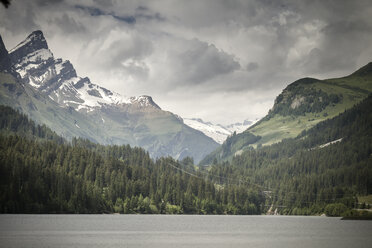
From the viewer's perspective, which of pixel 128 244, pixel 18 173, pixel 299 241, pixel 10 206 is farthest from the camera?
pixel 18 173

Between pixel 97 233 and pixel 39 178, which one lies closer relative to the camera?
pixel 97 233

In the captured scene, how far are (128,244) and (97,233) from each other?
24969 mm

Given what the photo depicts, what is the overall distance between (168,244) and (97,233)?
89.6ft

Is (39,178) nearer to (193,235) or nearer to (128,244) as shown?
(193,235)

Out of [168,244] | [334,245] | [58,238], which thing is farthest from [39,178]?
[334,245]

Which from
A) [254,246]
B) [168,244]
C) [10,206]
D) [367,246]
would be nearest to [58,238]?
[168,244]

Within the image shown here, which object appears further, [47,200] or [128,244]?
[47,200]

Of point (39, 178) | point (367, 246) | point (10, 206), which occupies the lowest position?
point (367, 246)

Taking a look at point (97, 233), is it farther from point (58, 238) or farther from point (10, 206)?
point (10, 206)

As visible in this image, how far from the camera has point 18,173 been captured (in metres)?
194

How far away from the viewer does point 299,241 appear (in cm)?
11025

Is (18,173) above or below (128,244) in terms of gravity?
above

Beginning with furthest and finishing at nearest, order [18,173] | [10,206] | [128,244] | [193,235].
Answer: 1. [18,173]
2. [10,206]
3. [193,235]
4. [128,244]

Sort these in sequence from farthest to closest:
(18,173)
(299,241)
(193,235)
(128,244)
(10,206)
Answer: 1. (18,173)
2. (10,206)
3. (193,235)
4. (299,241)
5. (128,244)
